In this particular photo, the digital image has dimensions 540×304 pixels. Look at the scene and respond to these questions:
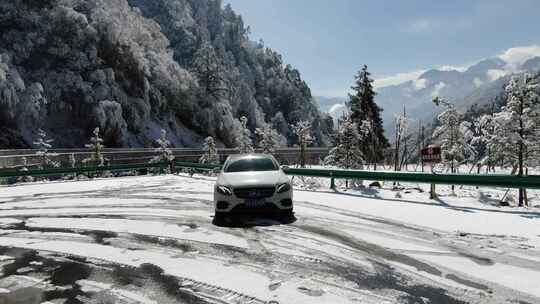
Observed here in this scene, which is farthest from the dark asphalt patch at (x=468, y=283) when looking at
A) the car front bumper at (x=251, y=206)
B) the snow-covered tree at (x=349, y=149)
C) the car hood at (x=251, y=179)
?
the snow-covered tree at (x=349, y=149)

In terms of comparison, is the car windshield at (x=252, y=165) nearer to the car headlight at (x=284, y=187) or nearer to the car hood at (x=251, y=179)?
the car hood at (x=251, y=179)

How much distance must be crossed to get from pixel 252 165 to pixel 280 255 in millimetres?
4455

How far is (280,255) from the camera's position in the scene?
6.29 meters

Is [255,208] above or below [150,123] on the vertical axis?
below

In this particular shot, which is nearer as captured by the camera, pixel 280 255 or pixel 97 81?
pixel 280 255

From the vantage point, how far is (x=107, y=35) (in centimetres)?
5072

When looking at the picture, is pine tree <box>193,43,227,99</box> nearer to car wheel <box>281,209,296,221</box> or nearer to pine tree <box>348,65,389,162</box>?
pine tree <box>348,65,389,162</box>

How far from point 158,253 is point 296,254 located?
2.24 m

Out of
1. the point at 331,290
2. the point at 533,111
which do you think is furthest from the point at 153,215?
the point at 533,111

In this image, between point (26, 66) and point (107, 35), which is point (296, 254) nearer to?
point (26, 66)

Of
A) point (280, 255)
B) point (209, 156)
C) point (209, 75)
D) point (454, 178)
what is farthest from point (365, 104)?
point (280, 255)

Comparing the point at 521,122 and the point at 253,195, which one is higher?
the point at 521,122

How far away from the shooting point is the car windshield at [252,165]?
34.0 ft

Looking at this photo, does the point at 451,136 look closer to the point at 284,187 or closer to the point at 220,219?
the point at 284,187
